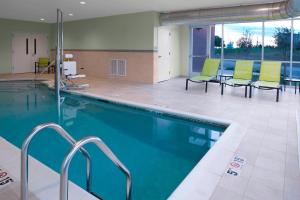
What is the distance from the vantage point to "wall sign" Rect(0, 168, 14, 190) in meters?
2.41

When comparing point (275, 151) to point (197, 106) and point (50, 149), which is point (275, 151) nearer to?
point (197, 106)

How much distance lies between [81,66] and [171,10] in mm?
5037

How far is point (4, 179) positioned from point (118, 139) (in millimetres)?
1985

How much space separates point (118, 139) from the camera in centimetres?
428

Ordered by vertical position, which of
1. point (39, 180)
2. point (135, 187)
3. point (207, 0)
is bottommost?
point (135, 187)

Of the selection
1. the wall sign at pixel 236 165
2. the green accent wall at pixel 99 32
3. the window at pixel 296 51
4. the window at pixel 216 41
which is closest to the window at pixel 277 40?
the window at pixel 296 51

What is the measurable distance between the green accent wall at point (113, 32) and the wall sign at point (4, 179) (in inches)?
279

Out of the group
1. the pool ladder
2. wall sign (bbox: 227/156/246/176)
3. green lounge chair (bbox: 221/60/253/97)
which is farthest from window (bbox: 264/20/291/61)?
the pool ladder

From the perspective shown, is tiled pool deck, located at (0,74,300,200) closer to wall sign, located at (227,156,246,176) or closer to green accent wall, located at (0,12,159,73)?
wall sign, located at (227,156,246,176)

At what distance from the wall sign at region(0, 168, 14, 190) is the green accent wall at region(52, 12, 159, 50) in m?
7.08

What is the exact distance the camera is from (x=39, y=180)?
252cm

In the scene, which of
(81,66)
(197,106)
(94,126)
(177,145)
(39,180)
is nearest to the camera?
(39,180)

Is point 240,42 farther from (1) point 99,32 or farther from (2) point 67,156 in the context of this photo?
(2) point 67,156

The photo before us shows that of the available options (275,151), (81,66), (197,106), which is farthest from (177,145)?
(81,66)
